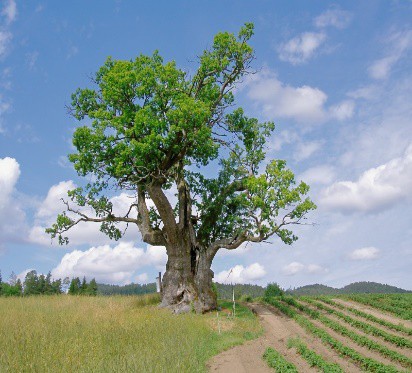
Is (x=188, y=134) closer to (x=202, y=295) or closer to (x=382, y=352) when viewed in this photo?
(x=202, y=295)

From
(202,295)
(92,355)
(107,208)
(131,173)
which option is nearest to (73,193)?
(107,208)

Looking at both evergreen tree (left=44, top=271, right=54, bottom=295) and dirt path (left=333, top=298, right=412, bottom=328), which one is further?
evergreen tree (left=44, top=271, right=54, bottom=295)

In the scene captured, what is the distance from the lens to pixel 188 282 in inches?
1072

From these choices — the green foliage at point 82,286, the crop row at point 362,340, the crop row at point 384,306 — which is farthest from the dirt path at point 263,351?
the green foliage at point 82,286

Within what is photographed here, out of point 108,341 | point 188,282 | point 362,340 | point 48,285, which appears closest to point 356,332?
point 362,340

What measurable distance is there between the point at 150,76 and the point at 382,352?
18.2 meters

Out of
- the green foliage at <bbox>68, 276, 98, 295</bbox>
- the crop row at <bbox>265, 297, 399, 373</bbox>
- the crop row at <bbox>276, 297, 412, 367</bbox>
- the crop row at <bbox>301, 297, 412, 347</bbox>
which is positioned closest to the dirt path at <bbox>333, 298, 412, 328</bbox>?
the crop row at <bbox>301, 297, 412, 347</bbox>

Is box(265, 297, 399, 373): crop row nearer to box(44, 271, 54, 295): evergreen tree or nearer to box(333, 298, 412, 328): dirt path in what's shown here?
box(333, 298, 412, 328): dirt path

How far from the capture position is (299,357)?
16.3 metres

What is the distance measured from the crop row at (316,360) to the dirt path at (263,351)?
0.65 ft

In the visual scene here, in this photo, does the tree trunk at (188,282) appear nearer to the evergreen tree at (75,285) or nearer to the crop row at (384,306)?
the crop row at (384,306)

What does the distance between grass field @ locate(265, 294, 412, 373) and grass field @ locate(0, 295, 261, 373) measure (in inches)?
114

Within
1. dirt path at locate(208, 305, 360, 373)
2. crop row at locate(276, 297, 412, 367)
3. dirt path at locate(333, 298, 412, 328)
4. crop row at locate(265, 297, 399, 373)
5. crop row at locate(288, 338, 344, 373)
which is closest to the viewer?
crop row at locate(288, 338, 344, 373)

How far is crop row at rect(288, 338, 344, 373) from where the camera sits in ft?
46.1
